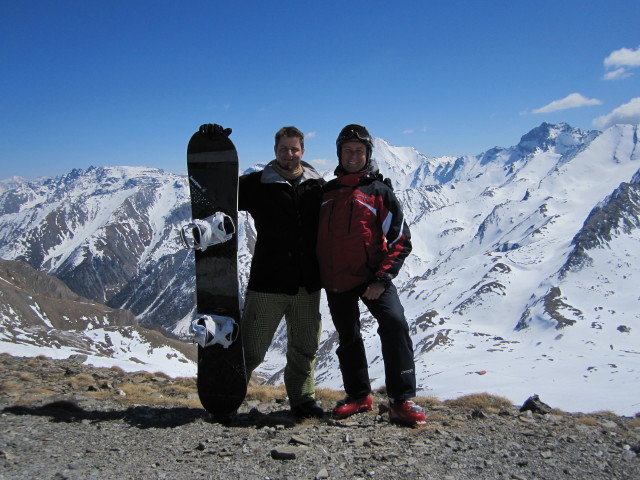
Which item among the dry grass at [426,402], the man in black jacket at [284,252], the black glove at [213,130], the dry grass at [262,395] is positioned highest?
the black glove at [213,130]

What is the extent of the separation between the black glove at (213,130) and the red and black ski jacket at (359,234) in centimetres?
203

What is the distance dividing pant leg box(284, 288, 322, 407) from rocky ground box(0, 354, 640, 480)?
590 millimetres

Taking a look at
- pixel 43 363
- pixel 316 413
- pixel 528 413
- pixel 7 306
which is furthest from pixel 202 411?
pixel 7 306

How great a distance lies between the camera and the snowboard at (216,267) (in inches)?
284

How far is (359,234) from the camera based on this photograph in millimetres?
7195

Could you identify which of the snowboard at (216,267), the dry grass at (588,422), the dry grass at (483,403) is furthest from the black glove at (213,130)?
the dry grass at (588,422)

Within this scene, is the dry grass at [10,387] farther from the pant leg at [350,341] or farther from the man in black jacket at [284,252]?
the pant leg at [350,341]

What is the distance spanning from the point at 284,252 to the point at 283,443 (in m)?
2.87

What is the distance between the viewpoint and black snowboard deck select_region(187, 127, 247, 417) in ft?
24.2

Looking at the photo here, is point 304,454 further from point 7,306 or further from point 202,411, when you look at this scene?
point 7,306

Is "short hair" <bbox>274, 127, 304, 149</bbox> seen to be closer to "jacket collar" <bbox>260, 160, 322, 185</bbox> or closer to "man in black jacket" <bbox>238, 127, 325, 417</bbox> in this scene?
"man in black jacket" <bbox>238, 127, 325, 417</bbox>

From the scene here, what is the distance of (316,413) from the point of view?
7883 mm

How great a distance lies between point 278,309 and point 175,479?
3148mm

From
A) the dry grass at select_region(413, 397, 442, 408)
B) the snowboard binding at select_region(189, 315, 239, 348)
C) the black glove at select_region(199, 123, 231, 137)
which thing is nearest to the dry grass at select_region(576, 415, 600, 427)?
the dry grass at select_region(413, 397, 442, 408)
